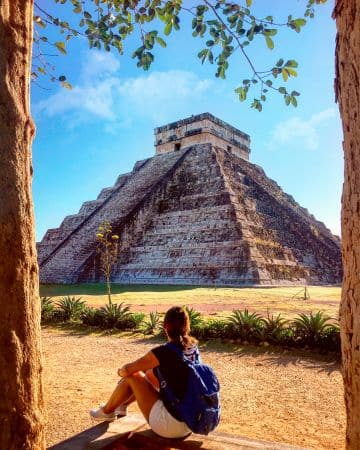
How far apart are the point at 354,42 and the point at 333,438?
3213 millimetres

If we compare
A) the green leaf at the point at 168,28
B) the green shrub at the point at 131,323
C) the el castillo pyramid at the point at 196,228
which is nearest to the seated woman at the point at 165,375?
the green leaf at the point at 168,28

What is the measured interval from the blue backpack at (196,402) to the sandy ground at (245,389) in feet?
2.92

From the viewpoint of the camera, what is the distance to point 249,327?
291 inches

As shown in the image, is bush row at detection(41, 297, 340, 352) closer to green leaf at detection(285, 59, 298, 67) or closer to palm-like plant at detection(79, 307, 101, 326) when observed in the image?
palm-like plant at detection(79, 307, 101, 326)

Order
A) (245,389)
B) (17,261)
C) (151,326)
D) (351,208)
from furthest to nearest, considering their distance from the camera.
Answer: (151,326) < (245,389) < (17,261) < (351,208)

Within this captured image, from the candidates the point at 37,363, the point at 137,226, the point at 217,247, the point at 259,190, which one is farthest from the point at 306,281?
the point at 37,363

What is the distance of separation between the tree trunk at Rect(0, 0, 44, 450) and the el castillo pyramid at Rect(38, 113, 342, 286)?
15.5 m

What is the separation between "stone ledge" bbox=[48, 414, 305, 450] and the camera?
294 cm

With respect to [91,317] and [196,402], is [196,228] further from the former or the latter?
[196,402]

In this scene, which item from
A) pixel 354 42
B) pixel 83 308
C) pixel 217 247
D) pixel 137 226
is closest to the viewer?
pixel 354 42

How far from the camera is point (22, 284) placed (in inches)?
86.6

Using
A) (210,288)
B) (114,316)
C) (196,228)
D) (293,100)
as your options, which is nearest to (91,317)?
(114,316)

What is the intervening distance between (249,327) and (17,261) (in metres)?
5.88

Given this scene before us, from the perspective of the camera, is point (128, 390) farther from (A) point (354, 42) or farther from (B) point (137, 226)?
(B) point (137, 226)
